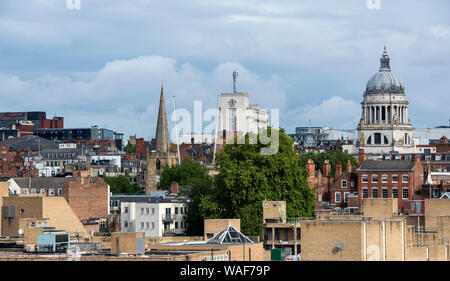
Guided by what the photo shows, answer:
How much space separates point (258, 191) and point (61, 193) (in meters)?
17.5

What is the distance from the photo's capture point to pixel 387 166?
106938 mm

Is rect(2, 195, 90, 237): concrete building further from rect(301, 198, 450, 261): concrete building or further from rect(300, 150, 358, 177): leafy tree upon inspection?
rect(300, 150, 358, 177): leafy tree

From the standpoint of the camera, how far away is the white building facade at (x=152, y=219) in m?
90.8

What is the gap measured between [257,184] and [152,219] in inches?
320

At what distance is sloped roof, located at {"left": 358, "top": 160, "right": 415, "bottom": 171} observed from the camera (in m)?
106

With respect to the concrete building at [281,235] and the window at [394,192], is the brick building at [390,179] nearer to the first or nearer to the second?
the window at [394,192]

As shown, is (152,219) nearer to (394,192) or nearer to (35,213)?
(35,213)

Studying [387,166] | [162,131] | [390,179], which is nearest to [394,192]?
[390,179]

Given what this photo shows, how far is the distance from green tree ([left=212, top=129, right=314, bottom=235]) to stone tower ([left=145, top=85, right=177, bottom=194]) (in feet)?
135

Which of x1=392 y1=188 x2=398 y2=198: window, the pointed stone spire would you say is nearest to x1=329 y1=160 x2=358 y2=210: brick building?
x1=392 y1=188 x2=398 y2=198: window

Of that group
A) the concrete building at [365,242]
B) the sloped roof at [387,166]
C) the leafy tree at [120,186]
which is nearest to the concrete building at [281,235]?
the concrete building at [365,242]

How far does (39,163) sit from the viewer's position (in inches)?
6594

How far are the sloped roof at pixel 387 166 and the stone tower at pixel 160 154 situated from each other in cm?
3478
